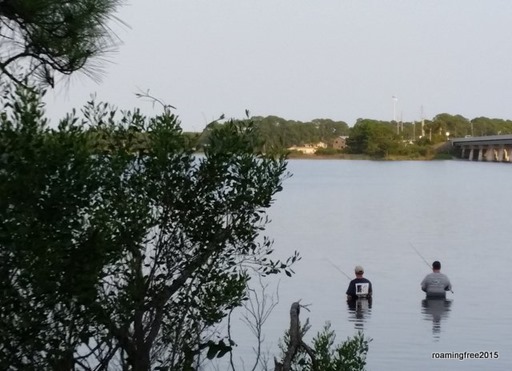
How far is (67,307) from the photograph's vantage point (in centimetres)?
524

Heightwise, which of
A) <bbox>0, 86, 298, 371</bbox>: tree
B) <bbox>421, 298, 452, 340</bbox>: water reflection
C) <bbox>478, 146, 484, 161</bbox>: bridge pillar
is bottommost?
<bbox>478, 146, 484, 161</bbox>: bridge pillar

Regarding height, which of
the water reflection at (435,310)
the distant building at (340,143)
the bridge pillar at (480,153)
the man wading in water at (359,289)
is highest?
the man wading in water at (359,289)

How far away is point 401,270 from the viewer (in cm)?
3188

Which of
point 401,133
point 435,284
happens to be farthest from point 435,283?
point 401,133

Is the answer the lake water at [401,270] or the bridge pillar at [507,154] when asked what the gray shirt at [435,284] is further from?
the bridge pillar at [507,154]

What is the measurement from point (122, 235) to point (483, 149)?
13081cm

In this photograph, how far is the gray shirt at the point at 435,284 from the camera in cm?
2078

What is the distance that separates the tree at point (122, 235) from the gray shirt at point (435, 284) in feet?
47.0

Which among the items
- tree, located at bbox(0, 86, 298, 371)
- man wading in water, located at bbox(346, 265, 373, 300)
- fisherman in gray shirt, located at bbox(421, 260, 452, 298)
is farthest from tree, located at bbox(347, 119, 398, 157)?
tree, located at bbox(0, 86, 298, 371)

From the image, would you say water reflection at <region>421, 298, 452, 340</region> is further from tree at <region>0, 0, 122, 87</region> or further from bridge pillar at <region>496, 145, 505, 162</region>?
bridge pillar at <region>496, 145, 505, 162</region>

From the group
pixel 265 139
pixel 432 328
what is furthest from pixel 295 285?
pixel 265 139

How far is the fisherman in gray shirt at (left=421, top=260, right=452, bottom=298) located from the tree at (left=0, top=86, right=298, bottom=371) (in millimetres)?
14291

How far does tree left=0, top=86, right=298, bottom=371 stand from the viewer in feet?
16.2

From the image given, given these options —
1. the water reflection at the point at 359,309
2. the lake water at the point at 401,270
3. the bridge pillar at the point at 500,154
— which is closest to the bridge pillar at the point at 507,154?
the bridge pillar at the point at 500,154
